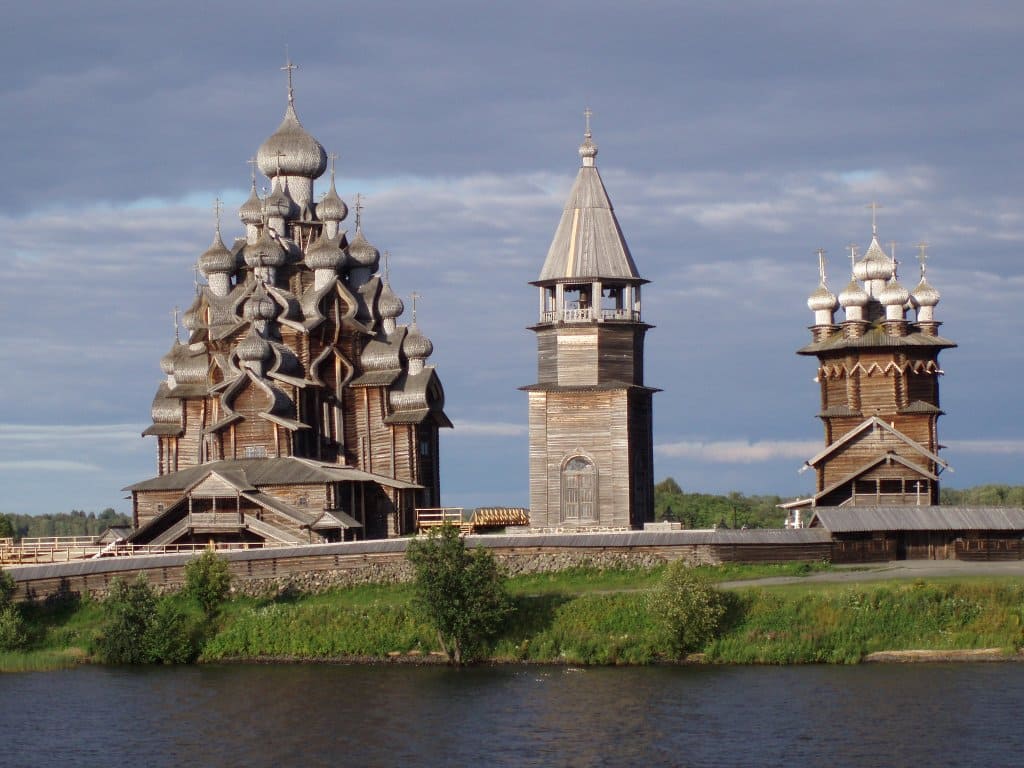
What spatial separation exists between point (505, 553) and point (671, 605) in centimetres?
900

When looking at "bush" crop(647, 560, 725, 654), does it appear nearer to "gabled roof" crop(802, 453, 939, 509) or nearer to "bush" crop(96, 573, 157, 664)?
"bush" crop(96, 573, 157, 664)

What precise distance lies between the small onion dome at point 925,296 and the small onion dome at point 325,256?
68.0ft

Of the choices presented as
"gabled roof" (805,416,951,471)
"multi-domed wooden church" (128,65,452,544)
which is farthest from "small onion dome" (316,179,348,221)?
"gabled roof" (805,416,951,471)

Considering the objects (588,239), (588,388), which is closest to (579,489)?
(588,388)

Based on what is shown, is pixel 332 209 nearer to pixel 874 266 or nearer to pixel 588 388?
pixel 588 388

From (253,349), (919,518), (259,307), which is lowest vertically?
(919,518)

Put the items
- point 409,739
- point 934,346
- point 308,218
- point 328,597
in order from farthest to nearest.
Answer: point 308,218 → point 934,346 → point 328,597 → point 409,739

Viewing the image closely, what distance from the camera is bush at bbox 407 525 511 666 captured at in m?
46.9

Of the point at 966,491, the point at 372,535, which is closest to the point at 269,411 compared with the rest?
the point at 372,535

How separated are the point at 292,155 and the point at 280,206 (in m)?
2.83

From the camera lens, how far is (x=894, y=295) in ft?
198

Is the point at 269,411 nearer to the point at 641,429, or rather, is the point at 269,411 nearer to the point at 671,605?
the point at 641,429

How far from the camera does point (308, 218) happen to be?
72062mm

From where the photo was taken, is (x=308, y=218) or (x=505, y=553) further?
(x=308, y=218)
